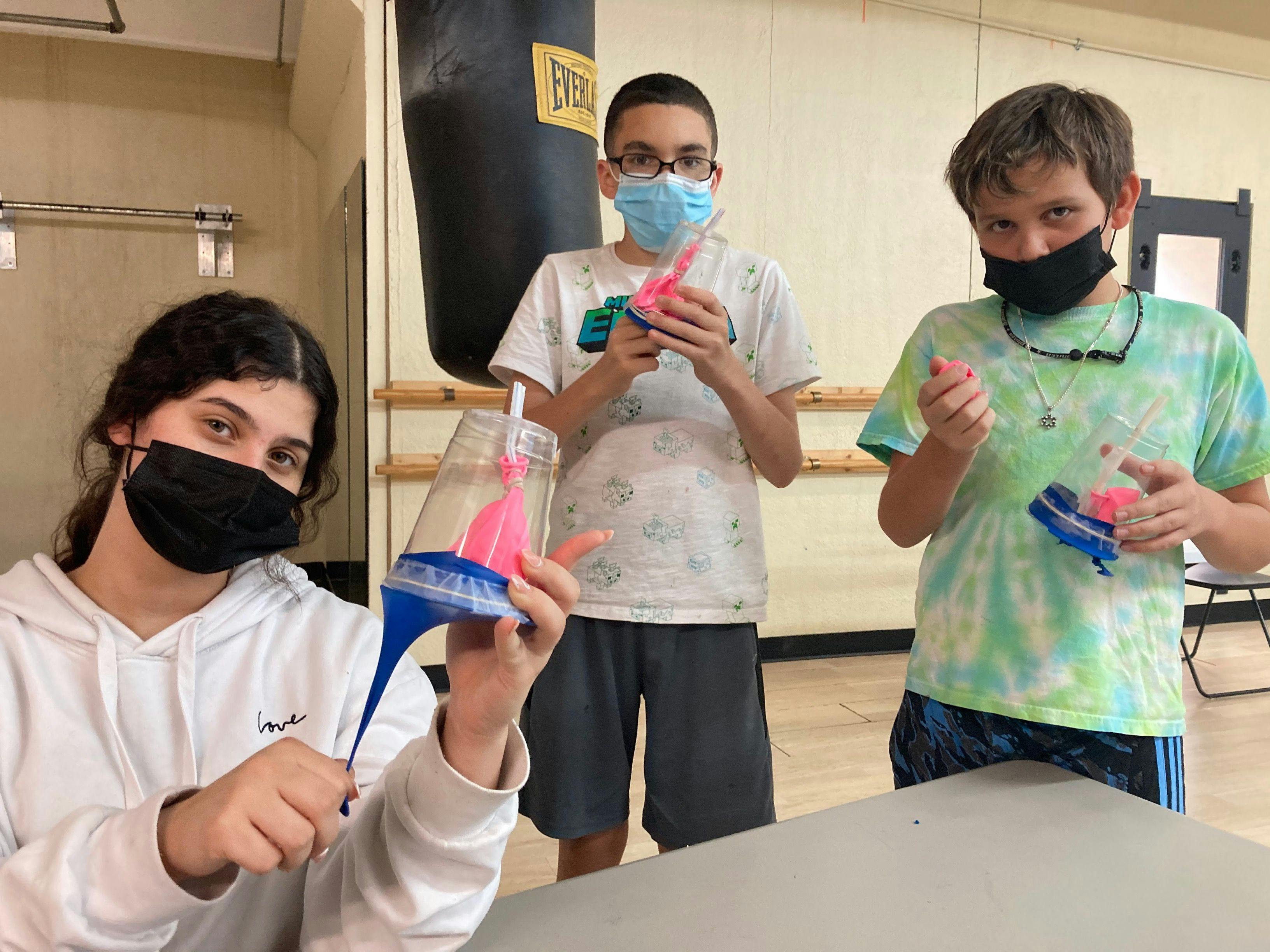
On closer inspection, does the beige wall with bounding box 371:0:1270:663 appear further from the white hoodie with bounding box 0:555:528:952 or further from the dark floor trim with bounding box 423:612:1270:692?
the white hoodie with bounding box 0:555:528:952

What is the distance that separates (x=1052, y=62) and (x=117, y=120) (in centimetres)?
485

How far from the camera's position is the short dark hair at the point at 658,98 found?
4.83ft

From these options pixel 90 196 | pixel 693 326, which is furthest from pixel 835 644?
pixel 90 196

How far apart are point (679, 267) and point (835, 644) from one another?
3.22 meters

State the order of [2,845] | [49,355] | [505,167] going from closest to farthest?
[2,845] → [505,167] → [49,355]

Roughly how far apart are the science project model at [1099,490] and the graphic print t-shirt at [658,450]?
51cm

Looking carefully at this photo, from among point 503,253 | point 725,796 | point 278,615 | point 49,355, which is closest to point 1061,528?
point 725,796

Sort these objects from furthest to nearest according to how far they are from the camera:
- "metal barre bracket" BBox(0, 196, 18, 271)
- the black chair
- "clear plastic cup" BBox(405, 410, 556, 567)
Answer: "metal barre bracket" BBox(0, 196, 18, 271), the black chair, "clear plastic cup" BBox(405, 410, 556, 567)

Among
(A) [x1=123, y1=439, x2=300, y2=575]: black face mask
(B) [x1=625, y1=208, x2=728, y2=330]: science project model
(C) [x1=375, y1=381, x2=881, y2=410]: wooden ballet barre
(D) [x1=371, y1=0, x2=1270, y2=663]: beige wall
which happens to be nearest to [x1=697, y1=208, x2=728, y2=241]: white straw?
(B) [x1=625, y1=208, x2=728, y2=330]: science project model

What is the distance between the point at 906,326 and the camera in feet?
13.6

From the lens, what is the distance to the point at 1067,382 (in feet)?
3.86

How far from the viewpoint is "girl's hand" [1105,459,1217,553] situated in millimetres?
972

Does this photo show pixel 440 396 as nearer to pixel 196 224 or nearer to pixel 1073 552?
pixel 196 224

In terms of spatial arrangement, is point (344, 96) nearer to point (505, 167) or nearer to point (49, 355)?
point (49, 355)
